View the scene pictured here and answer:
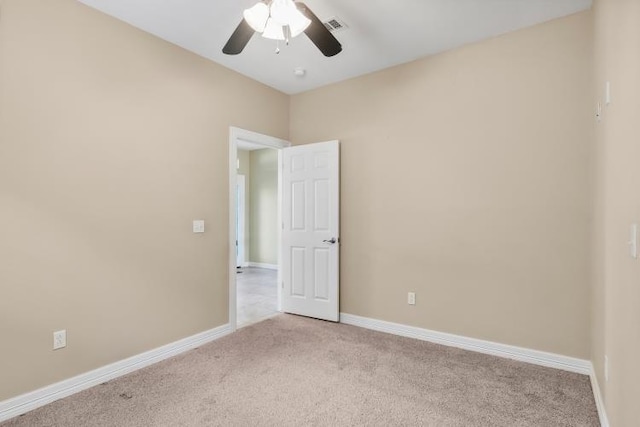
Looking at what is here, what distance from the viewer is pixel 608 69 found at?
1778 millimetres

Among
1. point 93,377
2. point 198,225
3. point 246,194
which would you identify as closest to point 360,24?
point 198,225

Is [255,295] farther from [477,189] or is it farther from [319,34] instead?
[319,34]

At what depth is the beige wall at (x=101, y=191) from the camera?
209cm

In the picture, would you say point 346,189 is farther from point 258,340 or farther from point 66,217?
point 66,217

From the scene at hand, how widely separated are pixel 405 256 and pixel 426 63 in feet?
6.48

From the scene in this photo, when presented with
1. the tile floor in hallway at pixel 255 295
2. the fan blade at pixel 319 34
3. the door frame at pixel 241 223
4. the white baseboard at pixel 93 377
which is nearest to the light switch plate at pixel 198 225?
the white baseboard at pixel 93 377

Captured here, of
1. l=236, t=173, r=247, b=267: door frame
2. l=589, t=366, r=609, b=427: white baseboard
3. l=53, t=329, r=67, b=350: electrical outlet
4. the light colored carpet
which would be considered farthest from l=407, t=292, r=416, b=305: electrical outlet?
l=236, t=173, r=247, b=267: door frame

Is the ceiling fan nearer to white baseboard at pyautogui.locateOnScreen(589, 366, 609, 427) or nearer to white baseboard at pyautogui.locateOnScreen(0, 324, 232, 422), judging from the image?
white baseboard at pyautogui.locateOnScreen(0, 324, 232, 422)

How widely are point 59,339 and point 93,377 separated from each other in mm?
394

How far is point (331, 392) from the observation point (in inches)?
90.0

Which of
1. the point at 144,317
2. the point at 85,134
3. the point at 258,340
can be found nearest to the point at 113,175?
the point at 85,134

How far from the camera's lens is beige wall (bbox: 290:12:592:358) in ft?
8.48

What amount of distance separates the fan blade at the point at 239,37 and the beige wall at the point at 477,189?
1.73 metres

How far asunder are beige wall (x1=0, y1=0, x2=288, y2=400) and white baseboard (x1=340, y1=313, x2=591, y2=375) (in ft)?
5.35
